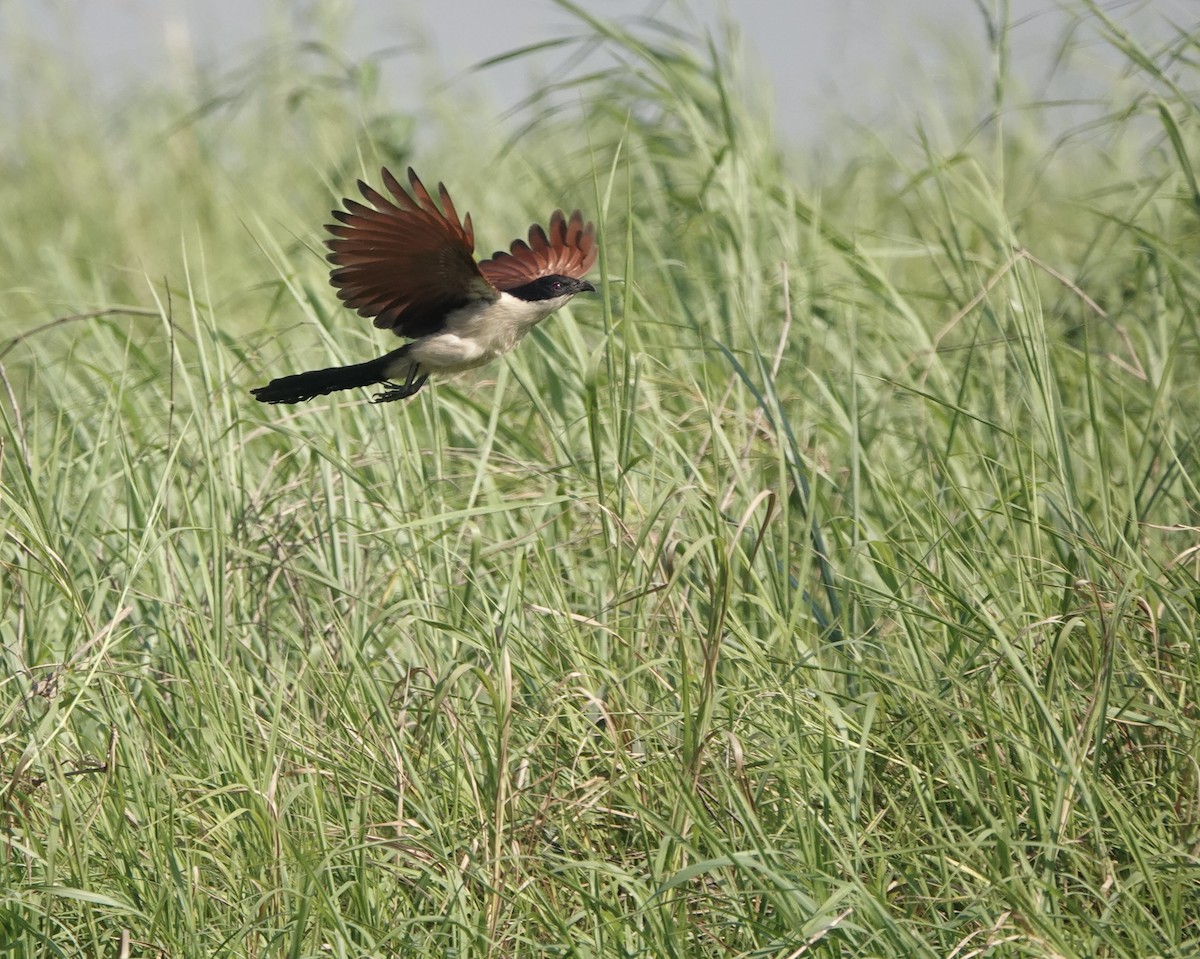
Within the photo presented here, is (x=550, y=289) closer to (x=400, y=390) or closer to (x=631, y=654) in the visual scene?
(x=400, y=390)

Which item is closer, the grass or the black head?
the grass

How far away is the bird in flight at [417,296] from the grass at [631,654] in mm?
182

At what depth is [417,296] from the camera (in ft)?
8.41

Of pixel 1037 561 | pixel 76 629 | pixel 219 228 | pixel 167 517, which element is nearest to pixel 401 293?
pixel 167 517

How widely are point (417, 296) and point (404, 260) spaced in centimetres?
13

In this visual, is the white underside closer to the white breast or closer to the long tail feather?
the white breast

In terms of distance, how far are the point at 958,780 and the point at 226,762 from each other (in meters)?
1.17

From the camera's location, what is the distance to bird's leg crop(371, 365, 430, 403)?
8.29 ft

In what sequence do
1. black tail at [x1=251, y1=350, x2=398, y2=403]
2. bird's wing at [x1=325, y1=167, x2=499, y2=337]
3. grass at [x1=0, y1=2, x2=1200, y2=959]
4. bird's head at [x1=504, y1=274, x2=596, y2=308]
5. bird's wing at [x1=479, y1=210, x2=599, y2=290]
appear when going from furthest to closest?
bird's wing at [x1=479, y1=210, x2=599, y2=290] < bird's head at [x1=504, y1=274, x2=596, y2=308] < black tail at [x1=251, y1=350, x2=398, y2=403] < bird's wing at [x1=325, y1=167, x2=499, y2=337] < grass at [x1=0, y1=2, x2=1200, y2=959]

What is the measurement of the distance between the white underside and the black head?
6cm

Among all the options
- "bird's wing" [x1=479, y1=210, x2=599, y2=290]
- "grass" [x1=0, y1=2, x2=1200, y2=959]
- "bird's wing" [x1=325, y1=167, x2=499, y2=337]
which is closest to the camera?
"grass" [x1=0, y1=2, x2=1200, y2=959]

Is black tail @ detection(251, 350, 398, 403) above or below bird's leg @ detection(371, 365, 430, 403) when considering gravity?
above

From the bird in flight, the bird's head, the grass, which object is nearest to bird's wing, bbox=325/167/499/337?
the bird in flight

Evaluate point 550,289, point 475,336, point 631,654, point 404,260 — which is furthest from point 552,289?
point 631,654
